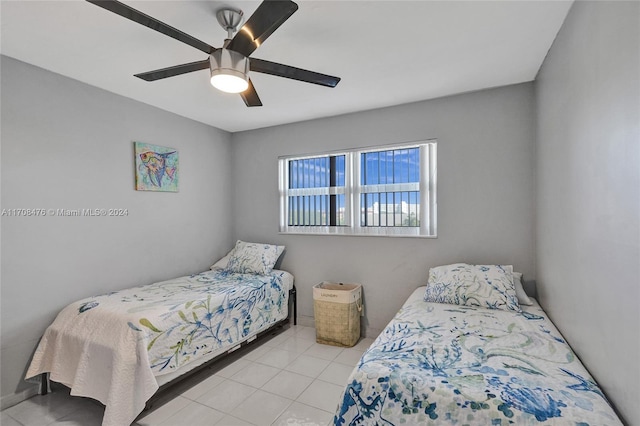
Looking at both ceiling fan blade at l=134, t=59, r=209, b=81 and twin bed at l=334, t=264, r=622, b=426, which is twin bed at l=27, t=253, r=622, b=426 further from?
ceiling fan blade at l=134, t=59, r=209, b=81

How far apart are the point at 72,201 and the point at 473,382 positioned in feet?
10.4

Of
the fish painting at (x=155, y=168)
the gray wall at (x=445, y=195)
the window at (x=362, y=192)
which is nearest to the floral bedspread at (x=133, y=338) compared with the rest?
the fish painting at (x=155, y=168)

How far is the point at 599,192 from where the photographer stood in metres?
1.35

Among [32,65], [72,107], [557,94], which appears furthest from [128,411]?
[557,94]

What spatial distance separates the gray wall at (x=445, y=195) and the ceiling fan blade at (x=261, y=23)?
79.4 inches

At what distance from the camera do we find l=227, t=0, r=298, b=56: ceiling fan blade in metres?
1.22

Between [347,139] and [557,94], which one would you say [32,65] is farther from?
[557,94]

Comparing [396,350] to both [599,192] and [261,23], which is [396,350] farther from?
[261,23]

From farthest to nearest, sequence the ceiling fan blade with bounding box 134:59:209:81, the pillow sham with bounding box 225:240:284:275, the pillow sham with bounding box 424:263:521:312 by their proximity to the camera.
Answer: the pillow sham with bounding box 225:240:284:275 < the pillow sham with bounding box 424:263:521:312 < the ceiling fan blade with bounding box 134:59:209:81

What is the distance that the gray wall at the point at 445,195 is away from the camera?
272cm

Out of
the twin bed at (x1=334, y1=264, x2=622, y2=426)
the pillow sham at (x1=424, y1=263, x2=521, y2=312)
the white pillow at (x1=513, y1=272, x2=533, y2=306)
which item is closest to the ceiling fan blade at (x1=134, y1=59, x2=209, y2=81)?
the twin bed at (x1=334, y1=264, x2=622, y2=426)

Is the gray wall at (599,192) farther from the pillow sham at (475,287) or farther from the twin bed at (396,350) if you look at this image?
the pillow sham at (475,287)

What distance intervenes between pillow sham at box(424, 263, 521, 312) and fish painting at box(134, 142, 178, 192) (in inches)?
115

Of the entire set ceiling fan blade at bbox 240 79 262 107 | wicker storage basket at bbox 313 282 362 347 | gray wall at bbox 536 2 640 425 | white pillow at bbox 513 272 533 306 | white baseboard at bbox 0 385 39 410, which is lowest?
white baseboard at bbox 0 385 39 410
